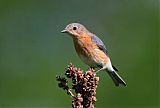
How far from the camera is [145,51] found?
22.3 meters

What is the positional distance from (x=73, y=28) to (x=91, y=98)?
2903 mm

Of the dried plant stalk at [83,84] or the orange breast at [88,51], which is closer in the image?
the dried plant stalk at [83,84]

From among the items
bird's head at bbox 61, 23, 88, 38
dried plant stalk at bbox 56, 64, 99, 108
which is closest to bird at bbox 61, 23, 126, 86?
bird's head at bbox 61, 23, 88, 38

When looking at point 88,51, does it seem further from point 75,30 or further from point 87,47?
point 75,30

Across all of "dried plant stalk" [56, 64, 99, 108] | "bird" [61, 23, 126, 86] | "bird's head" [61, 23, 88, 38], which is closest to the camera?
"dried plant stalk" [56, 64, 99, 108]

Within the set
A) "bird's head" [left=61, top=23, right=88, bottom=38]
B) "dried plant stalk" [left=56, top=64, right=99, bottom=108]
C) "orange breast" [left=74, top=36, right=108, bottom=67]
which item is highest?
"bird's head" [left=61, top=23, right=88, bottom=38]

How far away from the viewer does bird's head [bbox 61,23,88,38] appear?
11.7m

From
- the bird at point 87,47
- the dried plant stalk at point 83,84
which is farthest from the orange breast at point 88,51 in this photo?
the dried plant stalk at point 83,84

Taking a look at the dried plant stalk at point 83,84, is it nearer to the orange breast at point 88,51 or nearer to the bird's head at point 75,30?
the bird's head at point 75,30

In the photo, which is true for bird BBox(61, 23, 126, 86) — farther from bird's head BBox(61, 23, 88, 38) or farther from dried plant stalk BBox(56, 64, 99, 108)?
dried plant stalk BBox(56, 64, 99, 108)

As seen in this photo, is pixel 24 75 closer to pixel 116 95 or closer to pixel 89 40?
pixel 116 95

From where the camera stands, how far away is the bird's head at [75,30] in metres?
11.7

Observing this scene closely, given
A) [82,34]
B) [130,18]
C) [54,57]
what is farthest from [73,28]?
[130,18]

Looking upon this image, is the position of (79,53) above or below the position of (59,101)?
below
